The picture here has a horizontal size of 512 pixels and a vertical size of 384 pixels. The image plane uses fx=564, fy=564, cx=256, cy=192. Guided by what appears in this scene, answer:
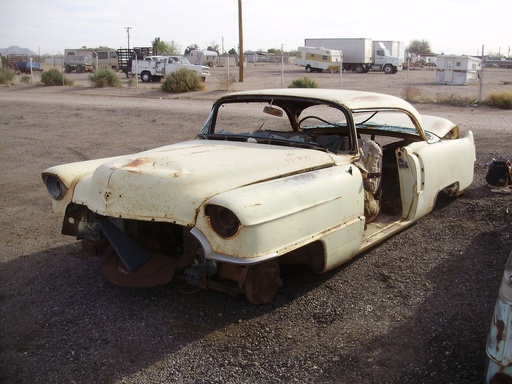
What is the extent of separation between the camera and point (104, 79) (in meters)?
26.8

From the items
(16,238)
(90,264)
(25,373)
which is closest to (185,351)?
(25,373)

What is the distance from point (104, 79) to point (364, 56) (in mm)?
21841

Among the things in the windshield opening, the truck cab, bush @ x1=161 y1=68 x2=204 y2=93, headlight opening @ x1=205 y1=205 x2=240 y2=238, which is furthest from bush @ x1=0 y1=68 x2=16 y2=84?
headlight opening @ x1=205 y1=205 x2=240 y2=238

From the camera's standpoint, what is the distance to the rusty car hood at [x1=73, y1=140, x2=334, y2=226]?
3.60 metres

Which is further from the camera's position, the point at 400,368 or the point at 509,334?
the point at 400,368

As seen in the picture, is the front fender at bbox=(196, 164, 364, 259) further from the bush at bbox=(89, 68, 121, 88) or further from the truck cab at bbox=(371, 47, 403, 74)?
the truck cab at bbox=(371, 47, 403, 74)

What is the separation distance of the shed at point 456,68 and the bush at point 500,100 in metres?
9.64

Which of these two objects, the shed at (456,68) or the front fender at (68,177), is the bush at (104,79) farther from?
the front fender at (68,177)

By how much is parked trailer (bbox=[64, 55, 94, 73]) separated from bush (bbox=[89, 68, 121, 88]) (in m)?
20.6

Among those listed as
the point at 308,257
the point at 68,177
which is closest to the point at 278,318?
the point at 308,257

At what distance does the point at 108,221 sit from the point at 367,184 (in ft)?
7.49

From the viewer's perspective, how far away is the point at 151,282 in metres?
3.86

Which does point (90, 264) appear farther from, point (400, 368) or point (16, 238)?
point (400, 368)

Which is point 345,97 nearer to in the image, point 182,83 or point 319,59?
point 182,83
